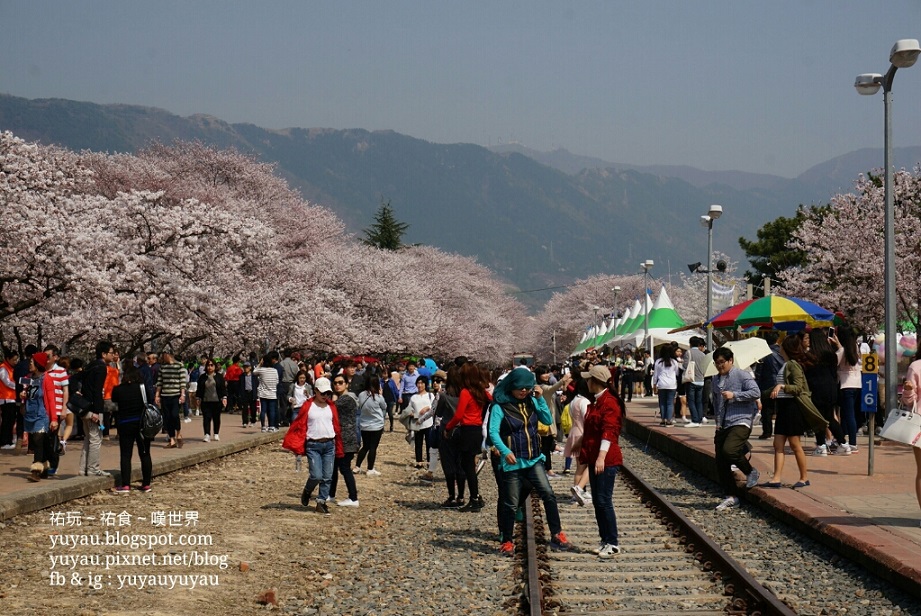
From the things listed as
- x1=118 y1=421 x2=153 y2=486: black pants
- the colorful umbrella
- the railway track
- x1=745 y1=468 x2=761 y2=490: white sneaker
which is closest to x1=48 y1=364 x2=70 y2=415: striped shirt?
x1=118 y1=421 x2=153 y2=486: black pants

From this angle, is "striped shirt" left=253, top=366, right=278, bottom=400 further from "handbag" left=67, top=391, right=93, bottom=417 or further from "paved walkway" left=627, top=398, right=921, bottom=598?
"handbag" left=67, top=391, right=93, bottom=417

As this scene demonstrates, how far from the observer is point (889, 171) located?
15.9 m

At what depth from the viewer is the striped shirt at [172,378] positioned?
68.6 ft

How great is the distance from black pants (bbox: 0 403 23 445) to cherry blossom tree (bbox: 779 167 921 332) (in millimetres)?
28500

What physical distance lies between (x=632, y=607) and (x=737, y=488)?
21.2ft

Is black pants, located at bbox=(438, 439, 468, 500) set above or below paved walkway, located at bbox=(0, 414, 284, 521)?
above

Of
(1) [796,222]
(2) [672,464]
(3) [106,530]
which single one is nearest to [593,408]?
(3) [106,530]

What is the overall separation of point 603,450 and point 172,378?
13190 mm

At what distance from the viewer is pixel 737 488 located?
45.5 ft

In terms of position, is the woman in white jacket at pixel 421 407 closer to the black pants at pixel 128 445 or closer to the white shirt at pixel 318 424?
the white shirt at pixel 318 424

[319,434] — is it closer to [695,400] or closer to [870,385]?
[870,385]

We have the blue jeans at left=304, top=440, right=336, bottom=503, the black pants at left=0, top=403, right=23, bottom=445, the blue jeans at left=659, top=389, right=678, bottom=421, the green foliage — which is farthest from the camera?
the green foliage

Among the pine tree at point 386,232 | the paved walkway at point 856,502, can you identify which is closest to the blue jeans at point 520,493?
the paved walkway at point 856,502

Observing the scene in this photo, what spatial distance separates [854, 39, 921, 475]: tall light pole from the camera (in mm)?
14625
